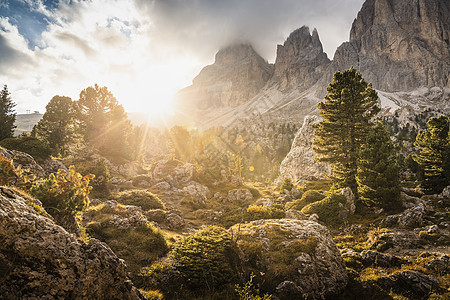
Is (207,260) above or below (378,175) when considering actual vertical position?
below

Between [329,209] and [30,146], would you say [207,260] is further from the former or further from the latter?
[30,146]

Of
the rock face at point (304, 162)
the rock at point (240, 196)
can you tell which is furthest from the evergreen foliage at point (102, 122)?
the rock face at point (304, 162)

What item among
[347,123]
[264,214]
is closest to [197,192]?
[264,214]

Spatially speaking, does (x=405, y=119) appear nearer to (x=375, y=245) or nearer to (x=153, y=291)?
(x=375, y=245)

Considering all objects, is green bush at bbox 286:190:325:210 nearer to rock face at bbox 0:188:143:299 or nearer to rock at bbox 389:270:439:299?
rock at bbox 389:270:439:299

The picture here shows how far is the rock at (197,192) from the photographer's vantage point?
3094 centimetres

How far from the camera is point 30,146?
23.5 meters

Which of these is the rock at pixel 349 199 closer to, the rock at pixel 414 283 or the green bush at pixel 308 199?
the green bush at pixel 308 199

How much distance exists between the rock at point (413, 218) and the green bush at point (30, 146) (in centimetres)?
3599

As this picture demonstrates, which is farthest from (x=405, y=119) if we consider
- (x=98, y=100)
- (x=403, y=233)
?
(x=98, y=100)

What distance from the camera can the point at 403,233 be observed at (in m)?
14.2

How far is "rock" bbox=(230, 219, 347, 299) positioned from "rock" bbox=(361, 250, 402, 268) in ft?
6.57

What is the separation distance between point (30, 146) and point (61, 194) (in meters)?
19.8

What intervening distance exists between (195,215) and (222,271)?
17247mm
